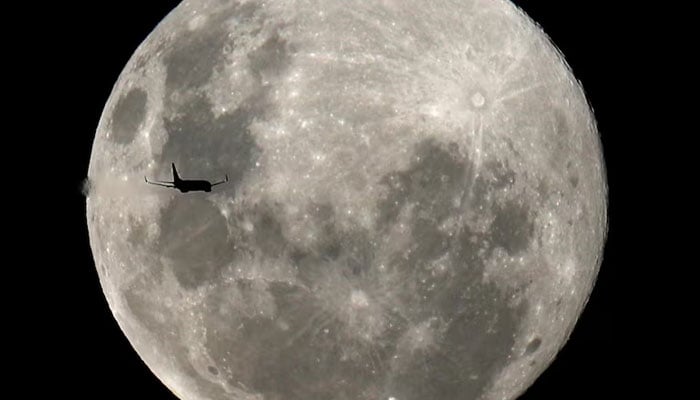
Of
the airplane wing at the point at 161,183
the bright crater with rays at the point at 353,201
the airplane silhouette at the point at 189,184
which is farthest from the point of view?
the airplane wing at the point at 161,183

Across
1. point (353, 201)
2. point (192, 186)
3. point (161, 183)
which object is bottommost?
point (161, 183)

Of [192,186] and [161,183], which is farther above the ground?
[192,186]

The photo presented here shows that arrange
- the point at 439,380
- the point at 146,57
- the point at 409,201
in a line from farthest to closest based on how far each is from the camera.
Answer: the point at 146,57, the point at 439,380, the point at 409,201

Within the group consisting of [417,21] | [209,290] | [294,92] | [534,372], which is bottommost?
[534,372]

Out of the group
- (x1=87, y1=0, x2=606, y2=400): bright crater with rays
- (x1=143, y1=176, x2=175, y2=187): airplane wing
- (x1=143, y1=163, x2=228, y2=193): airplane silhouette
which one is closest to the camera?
(x1=87, y1=0, x2=606, y2=400): bright crater with rays

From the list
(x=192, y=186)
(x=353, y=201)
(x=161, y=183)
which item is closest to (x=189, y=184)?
(x=192, y=186)

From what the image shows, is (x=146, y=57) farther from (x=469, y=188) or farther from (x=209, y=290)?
(x=469, y=188)

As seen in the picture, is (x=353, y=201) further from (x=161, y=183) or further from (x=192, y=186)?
(x=161, y=183)

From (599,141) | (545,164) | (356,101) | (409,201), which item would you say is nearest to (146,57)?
(356,101)
